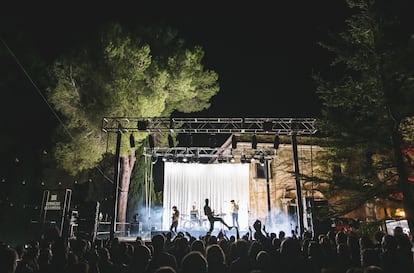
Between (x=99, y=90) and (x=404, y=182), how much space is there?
47.4 feet

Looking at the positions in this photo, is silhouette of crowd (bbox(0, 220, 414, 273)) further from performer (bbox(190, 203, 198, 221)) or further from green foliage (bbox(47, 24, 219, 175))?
performer (bbox(190, 203, 198, 221))

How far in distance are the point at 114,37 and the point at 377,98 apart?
46.1ft

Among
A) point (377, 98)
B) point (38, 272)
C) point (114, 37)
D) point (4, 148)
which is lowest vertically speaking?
point (38, 272)

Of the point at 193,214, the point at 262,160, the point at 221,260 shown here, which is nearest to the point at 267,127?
the point at 262,160

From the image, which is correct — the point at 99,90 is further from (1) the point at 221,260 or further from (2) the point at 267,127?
(1) the point at 221,260

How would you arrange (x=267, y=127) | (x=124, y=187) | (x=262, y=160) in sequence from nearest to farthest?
(x=267, y=127)
(x=124, y=187)
(x=262, y=160)

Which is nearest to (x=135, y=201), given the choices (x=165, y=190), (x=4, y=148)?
(x=165, y=190)

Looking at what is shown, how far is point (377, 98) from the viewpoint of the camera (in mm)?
6789

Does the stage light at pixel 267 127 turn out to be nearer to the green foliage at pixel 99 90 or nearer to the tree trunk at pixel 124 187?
the green foliage at pixel 99 90

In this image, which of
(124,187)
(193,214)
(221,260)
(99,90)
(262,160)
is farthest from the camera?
(262,160)

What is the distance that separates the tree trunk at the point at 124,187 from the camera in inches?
659

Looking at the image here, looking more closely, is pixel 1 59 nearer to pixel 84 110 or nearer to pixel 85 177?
pixel 84 110

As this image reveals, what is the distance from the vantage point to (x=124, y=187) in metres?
17.2

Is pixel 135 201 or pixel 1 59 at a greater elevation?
pixel 1 59
